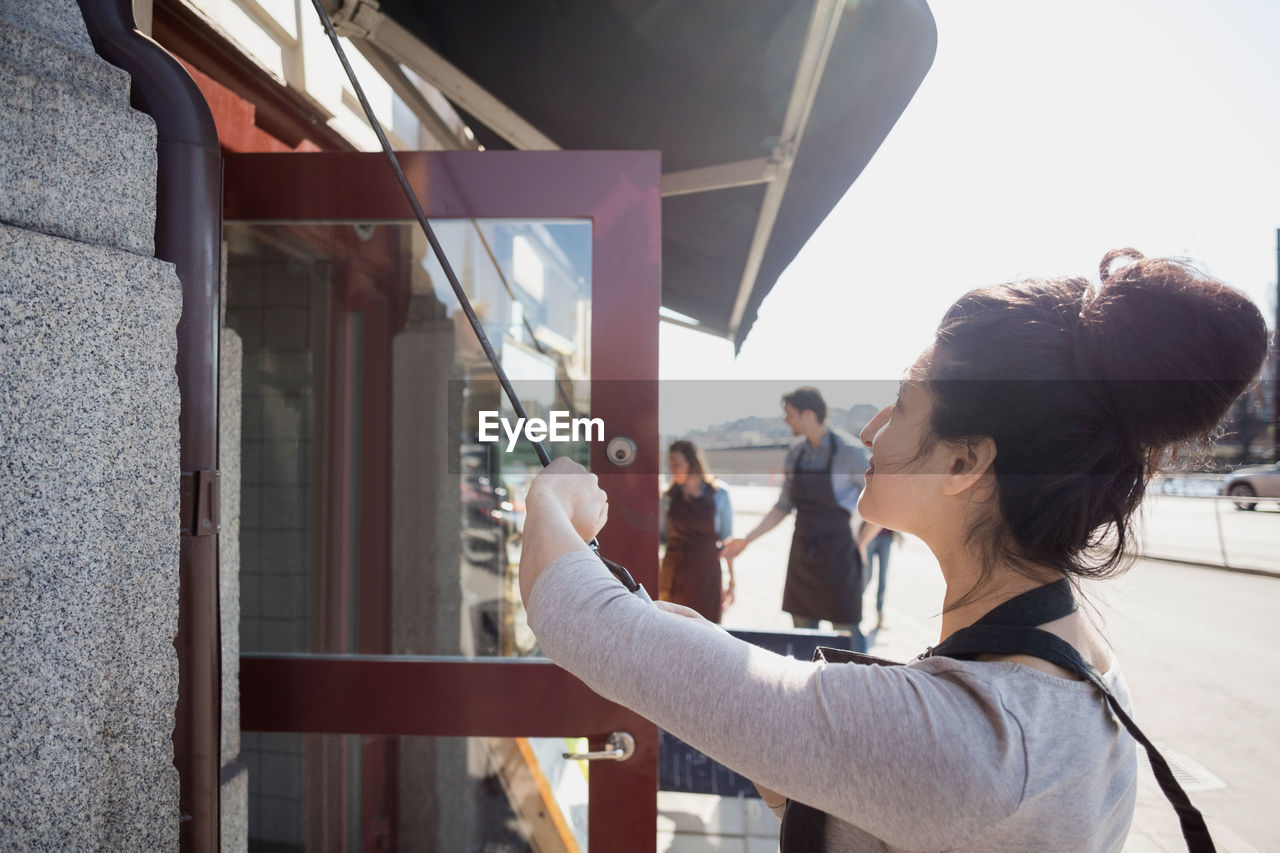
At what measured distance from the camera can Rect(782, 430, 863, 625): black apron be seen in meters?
3.49

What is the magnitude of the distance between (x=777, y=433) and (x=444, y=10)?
322 cm

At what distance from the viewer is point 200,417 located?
1.15 m

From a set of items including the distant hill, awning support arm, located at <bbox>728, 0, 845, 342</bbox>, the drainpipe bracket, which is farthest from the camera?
the distant hill

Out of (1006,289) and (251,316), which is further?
(251,316)

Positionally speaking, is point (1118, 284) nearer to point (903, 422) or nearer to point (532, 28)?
point (903, 422)

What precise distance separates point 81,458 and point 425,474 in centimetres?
176

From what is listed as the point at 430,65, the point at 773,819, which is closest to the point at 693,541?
the point at 773,819

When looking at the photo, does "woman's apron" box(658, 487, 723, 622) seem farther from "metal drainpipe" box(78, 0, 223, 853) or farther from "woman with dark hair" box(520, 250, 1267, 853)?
"woman with dark hair" box(520, 250, 1267, 853)

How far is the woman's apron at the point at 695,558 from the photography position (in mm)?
3820

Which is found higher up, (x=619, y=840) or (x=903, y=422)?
(x=903, y=422)

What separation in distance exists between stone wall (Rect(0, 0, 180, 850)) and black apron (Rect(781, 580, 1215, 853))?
95 centimetres

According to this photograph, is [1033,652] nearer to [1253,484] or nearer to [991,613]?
[991,613]

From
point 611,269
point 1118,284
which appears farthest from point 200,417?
point 1118,284

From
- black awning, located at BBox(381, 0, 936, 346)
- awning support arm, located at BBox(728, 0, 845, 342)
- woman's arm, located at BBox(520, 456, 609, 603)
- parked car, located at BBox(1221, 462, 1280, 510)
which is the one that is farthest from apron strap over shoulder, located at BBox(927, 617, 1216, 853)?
parked car, located at BBox(1221, 462, 1280, 510)
